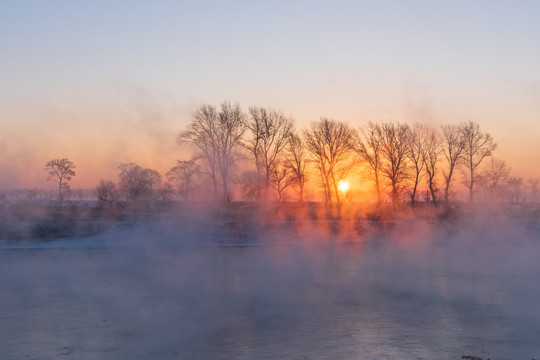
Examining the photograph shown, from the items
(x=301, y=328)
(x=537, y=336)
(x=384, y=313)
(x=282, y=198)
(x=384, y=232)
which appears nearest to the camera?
(x=537, y=336)

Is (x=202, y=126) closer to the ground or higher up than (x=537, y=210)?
higher up

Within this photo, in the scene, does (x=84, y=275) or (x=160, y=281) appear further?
(x=84, y=275)

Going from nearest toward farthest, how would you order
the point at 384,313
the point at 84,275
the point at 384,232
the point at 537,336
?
the point at 537,336 < the point at 384,313 < the point at 84,275 < the point at 384,232

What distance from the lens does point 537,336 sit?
968 centimetres

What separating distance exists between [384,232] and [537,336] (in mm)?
26608

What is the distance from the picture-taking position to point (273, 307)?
12727 mm

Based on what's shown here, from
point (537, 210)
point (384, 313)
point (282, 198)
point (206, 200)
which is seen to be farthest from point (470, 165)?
point (384, 313)

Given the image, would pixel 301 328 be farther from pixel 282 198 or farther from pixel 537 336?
pixel 282 198

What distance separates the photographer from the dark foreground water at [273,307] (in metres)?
9.13

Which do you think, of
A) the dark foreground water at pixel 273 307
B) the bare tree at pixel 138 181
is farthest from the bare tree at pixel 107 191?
the dark foreground water at pixel 273 307

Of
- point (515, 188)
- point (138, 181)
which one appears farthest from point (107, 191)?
point (515, 188)

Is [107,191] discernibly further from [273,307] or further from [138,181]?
[273,307]

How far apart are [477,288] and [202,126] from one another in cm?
3201

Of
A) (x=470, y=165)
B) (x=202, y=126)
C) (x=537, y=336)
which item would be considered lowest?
(x=537, y=336)
